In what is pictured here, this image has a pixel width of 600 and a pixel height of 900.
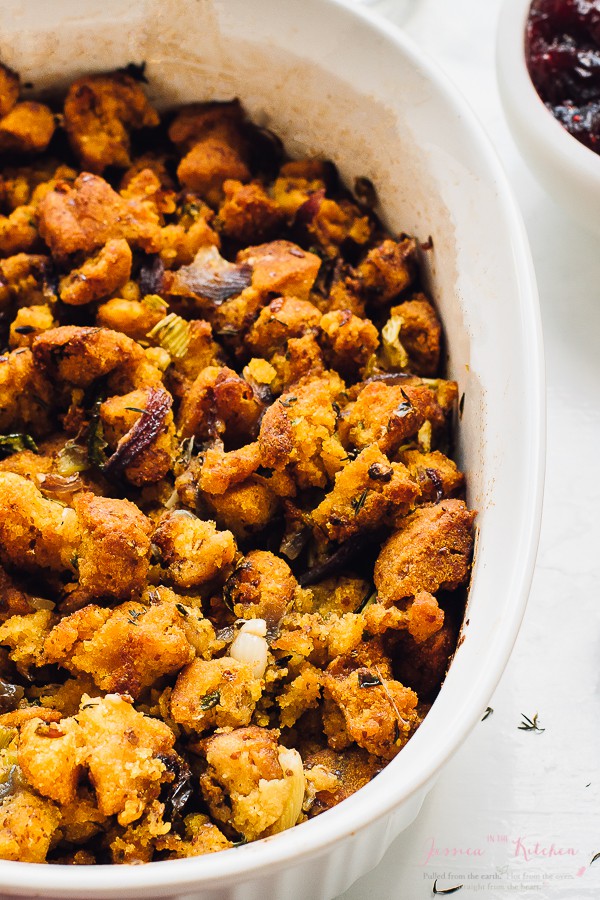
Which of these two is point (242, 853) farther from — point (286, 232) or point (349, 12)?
point (349, 12)

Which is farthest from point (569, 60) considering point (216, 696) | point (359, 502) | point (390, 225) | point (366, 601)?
point (216, 696)

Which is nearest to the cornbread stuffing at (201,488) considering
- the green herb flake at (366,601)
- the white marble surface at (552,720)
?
the green herb flake at (366,601)

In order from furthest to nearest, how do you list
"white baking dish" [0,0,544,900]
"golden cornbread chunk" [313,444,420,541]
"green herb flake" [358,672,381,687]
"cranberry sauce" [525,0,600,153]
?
"cranberry sauce" [525,0,600,153], "golden cornbread chunk" [313,444,420,541], "green herb flake" [358,672,381,687], "white baking dish" [0,0,544,900]

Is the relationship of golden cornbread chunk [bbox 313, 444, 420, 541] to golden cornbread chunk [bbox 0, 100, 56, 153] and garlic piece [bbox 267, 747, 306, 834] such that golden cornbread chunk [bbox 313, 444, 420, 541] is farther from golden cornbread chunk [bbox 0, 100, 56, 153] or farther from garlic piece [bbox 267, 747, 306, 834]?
golden cornbread chunk [bbox 0, 100, 56, 153]

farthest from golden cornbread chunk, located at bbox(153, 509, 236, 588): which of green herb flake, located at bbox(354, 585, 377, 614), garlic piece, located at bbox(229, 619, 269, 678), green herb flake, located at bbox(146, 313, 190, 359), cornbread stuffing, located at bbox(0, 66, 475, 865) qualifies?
green herb flake, located at bbox(146, 313, 190, 359)

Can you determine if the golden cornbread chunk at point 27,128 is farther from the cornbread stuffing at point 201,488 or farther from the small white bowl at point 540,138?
the small white bowl at point 540,138

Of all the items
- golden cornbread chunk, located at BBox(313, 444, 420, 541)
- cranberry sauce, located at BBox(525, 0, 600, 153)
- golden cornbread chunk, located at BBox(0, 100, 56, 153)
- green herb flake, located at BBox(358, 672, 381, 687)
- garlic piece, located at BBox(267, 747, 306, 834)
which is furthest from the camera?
cranberry sauce, located at BBox(525, 0, 600, 153)

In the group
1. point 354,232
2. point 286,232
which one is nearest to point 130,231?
point 286,232

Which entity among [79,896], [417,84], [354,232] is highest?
[417,84]
